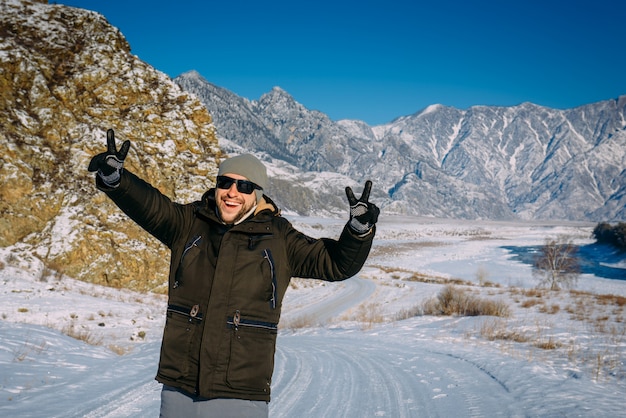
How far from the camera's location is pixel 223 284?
8.17 feet

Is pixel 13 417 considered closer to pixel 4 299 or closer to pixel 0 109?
pixel 4 299

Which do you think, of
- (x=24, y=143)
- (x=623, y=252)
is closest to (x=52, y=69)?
(x=24, y=143)

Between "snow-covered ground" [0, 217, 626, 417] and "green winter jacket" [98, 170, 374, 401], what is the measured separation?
302 cm

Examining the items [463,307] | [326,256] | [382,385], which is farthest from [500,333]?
[326,256]

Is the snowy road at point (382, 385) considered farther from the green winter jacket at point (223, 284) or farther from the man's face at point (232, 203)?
the man's face at point (232, 203)

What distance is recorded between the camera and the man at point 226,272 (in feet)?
8.01

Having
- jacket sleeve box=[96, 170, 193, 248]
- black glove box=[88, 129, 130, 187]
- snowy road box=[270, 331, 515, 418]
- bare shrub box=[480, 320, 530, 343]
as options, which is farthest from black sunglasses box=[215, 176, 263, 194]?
bare shrub box=[480, 320, 530, 343]

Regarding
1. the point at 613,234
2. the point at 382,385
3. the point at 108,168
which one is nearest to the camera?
the point at 108,168

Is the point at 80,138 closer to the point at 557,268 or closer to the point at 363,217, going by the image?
the point at 363,217

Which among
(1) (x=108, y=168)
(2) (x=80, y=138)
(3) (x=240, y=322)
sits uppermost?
(2) (x=80, y=138)

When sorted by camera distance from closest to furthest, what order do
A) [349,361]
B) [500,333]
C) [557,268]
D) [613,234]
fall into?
[349,361] < [500,333] < [557,268] < [613,234]

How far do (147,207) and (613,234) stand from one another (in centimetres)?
8687

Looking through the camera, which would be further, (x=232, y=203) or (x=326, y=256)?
(x=326, y=256)

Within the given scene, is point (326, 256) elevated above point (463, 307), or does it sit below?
above
